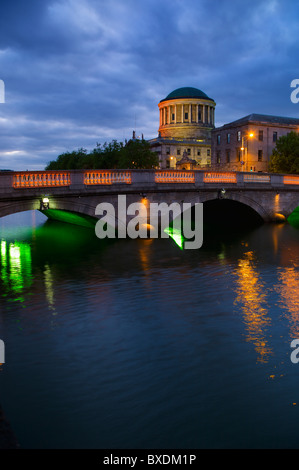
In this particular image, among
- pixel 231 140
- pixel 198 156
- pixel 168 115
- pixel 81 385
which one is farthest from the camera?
pixel 168 115

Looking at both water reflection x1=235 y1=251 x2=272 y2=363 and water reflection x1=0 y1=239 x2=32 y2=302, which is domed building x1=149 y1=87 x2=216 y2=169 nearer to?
water reflection x1=0 y1=239 x2=32 y2=302

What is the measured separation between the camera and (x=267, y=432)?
Answer: 7.52m

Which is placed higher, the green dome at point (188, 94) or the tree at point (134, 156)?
the green dome at point (188, 94)

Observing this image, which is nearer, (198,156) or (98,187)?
(98,187)

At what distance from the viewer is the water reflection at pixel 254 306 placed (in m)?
11.2

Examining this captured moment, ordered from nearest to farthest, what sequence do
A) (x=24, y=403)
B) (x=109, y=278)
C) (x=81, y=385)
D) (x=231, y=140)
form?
(x=24, y=403)
(x=81, y=385)
(x=109, y=278)
(x=231, y=140)

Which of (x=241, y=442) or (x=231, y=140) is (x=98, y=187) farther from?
(x=231, y=140)

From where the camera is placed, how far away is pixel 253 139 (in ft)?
282

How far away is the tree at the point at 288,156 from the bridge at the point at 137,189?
30.8 metres

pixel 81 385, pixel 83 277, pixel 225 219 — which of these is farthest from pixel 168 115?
pixel 81 385

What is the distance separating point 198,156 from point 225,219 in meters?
90.0

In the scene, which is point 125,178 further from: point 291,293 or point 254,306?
point 254,306

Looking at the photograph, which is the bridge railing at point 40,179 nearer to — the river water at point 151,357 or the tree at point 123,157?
the river water at point 151,357

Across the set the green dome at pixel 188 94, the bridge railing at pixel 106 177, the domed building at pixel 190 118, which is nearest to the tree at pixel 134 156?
the bridge railing at pixel 106 177
